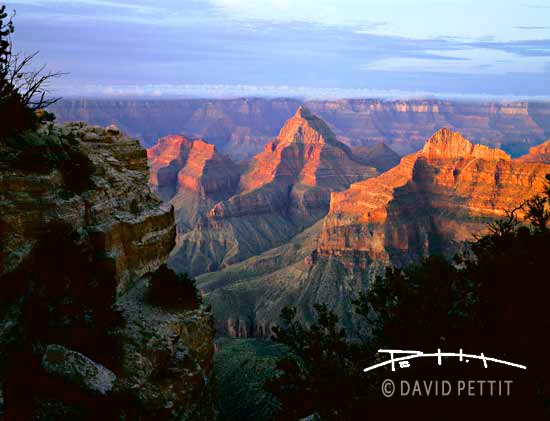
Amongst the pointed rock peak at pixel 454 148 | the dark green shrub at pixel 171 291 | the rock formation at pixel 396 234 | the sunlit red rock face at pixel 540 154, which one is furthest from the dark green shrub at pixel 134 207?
the sunlit red rock face at pixel 540 154

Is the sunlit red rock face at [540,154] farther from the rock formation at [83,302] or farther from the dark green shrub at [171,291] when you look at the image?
the rock formation at [83,302]

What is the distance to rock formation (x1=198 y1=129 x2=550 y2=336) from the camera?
8738cm

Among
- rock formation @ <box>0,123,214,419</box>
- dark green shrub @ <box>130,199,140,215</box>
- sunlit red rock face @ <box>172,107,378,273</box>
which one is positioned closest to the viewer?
rock formation @ <box>0,123,214,419</box>

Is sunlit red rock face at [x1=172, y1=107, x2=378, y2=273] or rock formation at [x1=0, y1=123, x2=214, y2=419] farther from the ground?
rock formation at [x1=0, y1=123, x2=214, y2=419]

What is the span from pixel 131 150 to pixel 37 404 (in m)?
14.9

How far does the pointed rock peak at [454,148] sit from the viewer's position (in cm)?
10051

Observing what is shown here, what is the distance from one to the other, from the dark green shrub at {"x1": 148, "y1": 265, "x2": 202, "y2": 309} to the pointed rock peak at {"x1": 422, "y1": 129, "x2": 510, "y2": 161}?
283ft

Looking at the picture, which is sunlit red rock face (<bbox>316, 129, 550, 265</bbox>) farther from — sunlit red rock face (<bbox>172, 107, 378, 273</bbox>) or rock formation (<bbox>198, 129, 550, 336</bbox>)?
sunlit red rock face (<bbox>172, 107, 378, 273</bbox>)

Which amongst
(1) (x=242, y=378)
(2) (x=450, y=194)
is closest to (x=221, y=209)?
(2) (x=450, y=194)

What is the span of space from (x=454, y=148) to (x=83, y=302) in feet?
318

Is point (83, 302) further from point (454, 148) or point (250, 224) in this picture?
point (250, 224)

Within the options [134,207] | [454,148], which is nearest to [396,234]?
[454,148]

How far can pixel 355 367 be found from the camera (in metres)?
18.6

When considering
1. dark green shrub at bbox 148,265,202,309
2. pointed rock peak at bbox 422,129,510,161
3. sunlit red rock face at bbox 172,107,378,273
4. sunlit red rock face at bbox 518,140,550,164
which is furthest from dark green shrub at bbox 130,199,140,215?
sunlit red rock face at bbox 518,140,550,164
